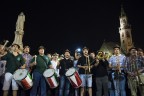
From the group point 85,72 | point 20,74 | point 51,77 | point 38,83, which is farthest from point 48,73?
point 85,72

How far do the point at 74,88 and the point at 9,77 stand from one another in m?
3.20

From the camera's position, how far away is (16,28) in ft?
138

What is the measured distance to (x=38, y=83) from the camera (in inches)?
352

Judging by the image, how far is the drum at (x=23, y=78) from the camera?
8242 millimetres

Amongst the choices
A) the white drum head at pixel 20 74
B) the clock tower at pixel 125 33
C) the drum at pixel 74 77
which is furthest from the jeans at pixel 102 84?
the clock tower at pixel 125 33

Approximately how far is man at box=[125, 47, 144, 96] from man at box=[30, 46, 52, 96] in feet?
12.7

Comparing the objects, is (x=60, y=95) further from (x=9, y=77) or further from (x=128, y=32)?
(x=128, y=32)

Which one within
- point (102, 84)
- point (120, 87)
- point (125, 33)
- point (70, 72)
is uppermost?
point (125, 33)

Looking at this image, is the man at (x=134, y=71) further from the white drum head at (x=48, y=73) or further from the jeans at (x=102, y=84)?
the white drum head at (x=48, y=73)

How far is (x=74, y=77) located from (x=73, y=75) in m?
0.12

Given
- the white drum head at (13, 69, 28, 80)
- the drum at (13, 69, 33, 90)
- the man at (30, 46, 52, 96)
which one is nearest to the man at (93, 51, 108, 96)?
the man at (30, 46, 52, 96)

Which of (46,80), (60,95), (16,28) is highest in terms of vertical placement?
(16,28)

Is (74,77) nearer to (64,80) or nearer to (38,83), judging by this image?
(64,80)

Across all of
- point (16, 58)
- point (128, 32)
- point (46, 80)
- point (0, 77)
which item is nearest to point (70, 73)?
point (46, 80)
